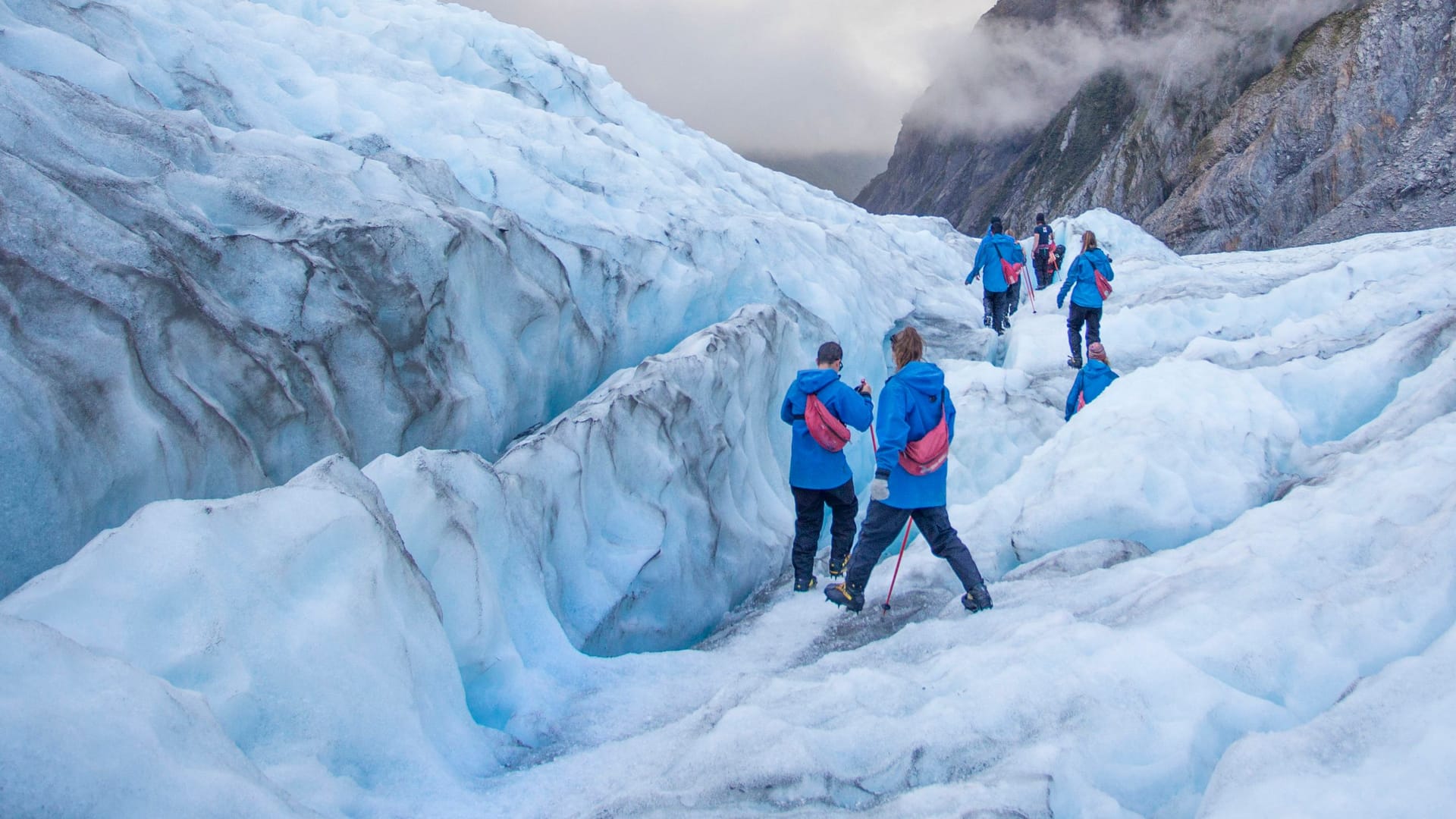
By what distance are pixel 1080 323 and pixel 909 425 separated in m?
4.94

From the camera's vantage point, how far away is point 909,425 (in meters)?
3.80

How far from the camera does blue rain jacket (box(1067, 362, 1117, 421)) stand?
19.9 feet

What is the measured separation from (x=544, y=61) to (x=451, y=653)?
363 inches

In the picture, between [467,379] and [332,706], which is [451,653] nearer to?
[332,706]

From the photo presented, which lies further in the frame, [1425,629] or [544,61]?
[544,61]

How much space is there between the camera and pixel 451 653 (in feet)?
10.0

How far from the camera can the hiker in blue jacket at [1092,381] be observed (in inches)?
238

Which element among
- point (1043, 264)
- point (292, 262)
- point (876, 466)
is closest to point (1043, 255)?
point (1043, 264)

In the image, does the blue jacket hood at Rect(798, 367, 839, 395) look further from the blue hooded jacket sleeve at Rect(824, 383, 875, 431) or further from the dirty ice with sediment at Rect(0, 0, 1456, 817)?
the dirty ice with sediment at Rect(0, 0, 1456, 817)

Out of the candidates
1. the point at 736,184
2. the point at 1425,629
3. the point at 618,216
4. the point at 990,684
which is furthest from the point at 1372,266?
the point at 990,684

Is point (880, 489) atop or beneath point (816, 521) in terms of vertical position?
atop

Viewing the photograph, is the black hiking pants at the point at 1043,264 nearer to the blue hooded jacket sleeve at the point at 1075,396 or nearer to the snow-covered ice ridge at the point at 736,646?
the blue hooded jacket sleeve at the point at 1075,396

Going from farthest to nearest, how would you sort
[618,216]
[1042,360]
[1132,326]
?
[1132,326], [1042,360], [618,216]

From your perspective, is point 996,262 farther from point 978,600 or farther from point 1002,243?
point 978,600
